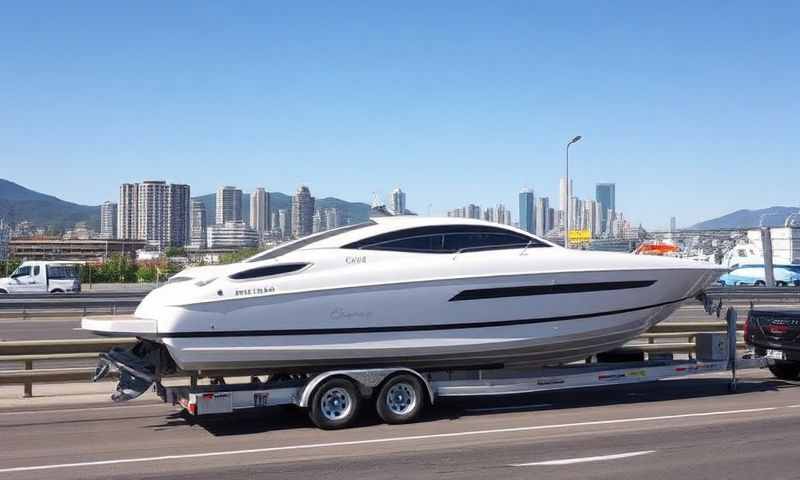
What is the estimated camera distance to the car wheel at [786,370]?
15444mm

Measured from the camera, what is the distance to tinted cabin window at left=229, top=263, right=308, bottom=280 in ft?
35.9

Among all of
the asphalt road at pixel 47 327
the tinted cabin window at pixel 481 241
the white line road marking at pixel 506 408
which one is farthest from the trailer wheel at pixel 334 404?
the asphalt road at pixel 47 327

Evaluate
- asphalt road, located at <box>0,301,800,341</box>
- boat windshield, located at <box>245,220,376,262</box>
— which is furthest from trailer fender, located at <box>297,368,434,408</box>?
asphalt road, located at <box>0,301,800,341</box>

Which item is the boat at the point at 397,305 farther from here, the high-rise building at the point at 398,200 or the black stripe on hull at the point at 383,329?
the high-rise building at the point at 398,200

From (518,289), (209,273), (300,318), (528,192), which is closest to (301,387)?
(300,318)

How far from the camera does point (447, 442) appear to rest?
33.9 ft

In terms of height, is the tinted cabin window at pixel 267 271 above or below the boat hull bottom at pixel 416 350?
above

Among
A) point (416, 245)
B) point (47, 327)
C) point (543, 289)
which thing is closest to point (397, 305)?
point (416, 245)

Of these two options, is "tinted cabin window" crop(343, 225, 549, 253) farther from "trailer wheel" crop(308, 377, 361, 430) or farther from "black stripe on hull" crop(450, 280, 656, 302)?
"trailer wheel" crop(308, 377, 361, 430)

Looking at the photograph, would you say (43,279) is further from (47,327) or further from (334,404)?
(334,404)

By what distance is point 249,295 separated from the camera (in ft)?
35.4

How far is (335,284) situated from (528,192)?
39801 mm

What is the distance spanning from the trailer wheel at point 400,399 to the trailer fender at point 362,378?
9 cm

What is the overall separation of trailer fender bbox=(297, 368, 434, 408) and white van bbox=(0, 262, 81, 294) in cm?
3709
